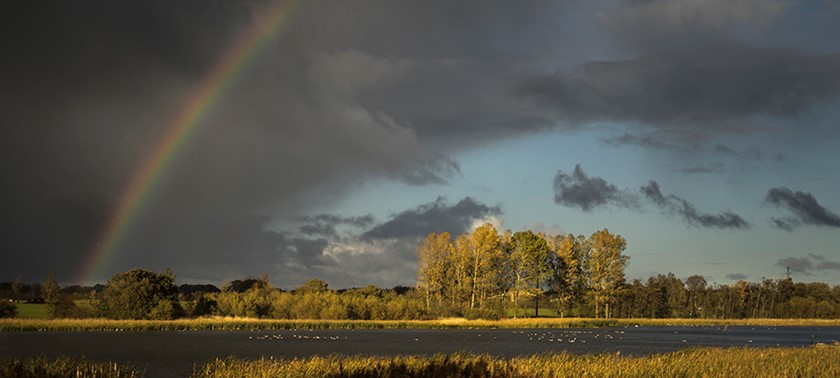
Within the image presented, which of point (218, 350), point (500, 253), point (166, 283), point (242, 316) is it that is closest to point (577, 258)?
point (500, 253)

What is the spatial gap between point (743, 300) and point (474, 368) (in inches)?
5994

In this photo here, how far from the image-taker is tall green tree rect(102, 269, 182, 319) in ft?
285

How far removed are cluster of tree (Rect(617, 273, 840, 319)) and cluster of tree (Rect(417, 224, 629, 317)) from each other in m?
41.9

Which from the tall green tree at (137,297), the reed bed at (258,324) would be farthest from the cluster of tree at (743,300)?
the tall green tree at (137,297)

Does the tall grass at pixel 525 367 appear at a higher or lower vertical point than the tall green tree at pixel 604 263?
lower

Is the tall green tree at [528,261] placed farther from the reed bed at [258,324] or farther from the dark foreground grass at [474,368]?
the dark foreground grass at [474,368]

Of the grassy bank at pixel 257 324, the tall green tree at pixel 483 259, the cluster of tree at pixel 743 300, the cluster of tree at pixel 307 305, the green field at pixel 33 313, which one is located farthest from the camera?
the cluster of tree at pixel 743 300

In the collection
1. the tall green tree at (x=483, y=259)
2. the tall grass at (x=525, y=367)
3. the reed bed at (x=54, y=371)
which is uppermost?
the tall green tree at (x=483, y=259)

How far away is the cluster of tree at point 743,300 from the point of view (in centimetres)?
16088

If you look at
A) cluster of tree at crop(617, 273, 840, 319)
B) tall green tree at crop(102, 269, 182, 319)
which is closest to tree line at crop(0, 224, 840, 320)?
tall green tree at crop(102, 269, 182, 319)

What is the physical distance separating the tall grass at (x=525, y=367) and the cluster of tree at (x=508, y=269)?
6643 cm

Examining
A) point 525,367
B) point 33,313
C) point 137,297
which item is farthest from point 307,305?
Result: point 525,367

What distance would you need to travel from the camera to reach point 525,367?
29.7m

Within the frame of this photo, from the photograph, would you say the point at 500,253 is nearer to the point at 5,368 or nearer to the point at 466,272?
the point at 466,272
